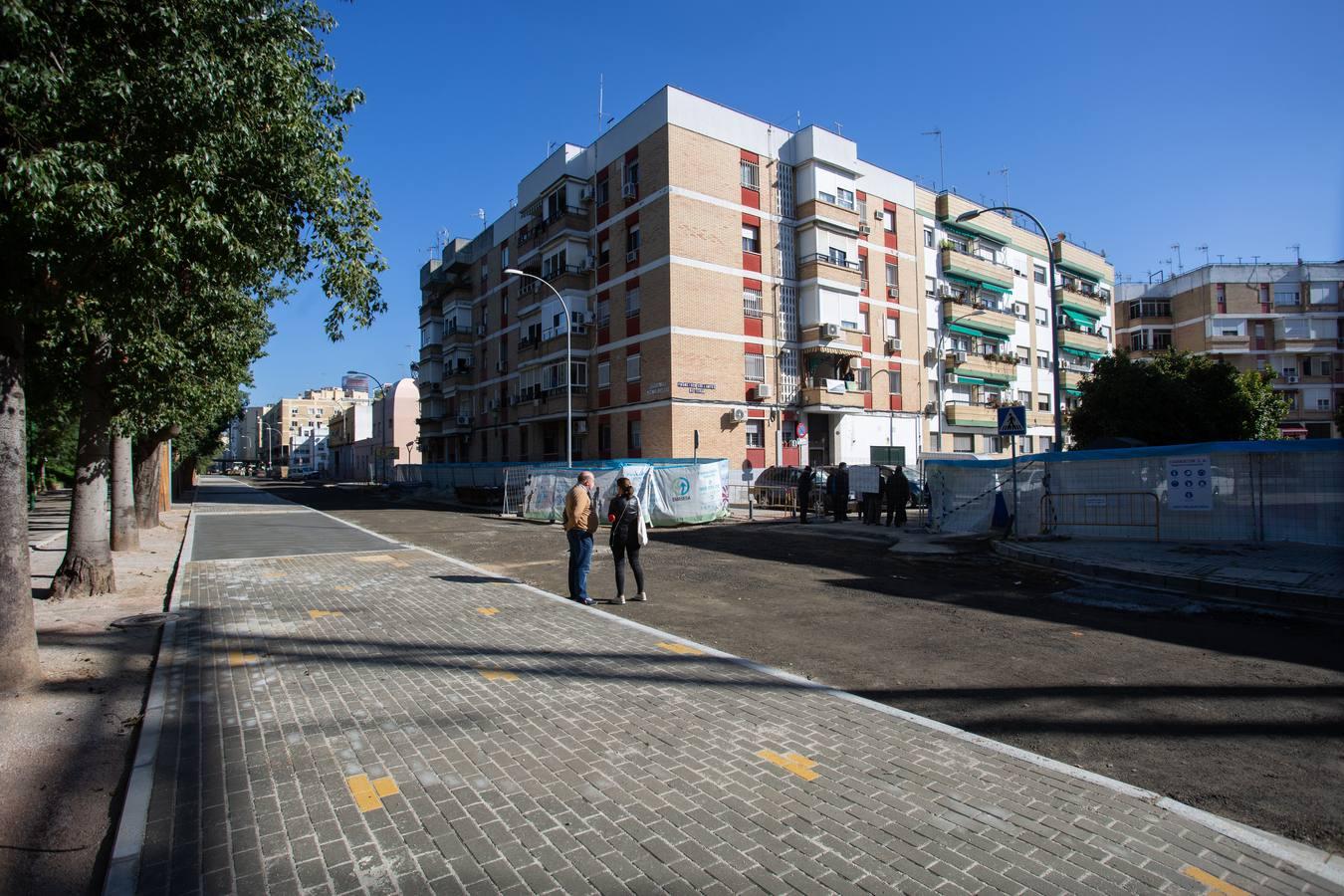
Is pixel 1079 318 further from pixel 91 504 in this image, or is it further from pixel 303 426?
pixel 303 426

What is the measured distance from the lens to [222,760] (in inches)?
166

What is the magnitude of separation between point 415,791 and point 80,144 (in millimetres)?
5329

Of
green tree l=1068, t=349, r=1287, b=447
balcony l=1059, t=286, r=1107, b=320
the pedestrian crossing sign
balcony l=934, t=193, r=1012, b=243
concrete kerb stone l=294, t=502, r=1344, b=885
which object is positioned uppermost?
balcony l=934, t=193, r=1012, b=243

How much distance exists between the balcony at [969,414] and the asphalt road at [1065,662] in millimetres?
30399

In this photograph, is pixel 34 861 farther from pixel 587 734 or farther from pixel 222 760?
Result: pixel 587 734

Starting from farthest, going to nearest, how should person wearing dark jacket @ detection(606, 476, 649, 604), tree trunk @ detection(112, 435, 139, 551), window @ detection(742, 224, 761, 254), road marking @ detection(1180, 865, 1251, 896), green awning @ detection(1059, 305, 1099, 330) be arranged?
green awning @ detection(1059, 305, 1099, 330) → window @ detection(742, 224, 761, 254) → tree trunk @ detection(112, 435, 139, 551) → person wearing dark jacket @ detection(606, 476, 649, 604) → road marking @ detection(1180, 865, 1251, 896)

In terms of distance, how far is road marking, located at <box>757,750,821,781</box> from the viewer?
3.96 meters

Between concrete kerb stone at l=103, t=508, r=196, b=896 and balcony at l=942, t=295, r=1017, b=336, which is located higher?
balcony at l=942, t=295, r=1017, b=336

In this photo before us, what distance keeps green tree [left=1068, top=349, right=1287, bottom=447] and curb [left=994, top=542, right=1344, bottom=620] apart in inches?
771

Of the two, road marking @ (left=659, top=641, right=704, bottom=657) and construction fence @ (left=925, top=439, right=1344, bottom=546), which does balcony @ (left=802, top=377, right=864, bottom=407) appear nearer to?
construction fence @ (left=925, top=439, right=1344, bottom=546)

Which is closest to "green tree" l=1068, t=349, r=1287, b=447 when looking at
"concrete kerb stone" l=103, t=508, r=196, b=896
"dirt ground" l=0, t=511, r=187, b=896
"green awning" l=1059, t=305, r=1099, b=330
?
"green awning" l=1059, t=305, r=1099, b=330

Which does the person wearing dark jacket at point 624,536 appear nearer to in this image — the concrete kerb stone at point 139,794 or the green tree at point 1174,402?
the concrete kerb stone at point 139,794

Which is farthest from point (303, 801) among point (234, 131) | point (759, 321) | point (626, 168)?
point (626, 168)

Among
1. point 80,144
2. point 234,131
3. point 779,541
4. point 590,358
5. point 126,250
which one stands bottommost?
point 779,541
